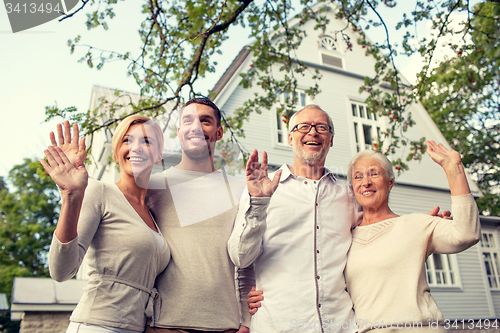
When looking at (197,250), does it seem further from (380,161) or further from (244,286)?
(380,161)

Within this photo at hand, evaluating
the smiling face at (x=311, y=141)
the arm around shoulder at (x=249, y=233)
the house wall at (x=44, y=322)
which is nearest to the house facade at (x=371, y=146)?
the house wall at (x=44, y=322)

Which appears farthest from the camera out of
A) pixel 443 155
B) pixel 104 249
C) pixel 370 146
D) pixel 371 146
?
pixel 370 146

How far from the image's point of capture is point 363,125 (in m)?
12.6

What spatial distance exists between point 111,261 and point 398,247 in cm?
163

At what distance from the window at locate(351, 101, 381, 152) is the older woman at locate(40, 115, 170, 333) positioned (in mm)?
10961

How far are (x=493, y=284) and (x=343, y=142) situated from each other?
8.16m

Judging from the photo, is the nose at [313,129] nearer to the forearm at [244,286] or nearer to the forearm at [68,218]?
the forearm at [244,286]

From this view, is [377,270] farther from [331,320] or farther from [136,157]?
[136,157]

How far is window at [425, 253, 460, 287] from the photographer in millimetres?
11711

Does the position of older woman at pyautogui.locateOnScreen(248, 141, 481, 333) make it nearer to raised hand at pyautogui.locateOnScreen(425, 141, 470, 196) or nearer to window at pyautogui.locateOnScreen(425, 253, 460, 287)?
raised hand at pyautogui.locateOnScreen(425, 141, 470, 196)

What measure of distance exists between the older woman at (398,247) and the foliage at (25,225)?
72.9 feet

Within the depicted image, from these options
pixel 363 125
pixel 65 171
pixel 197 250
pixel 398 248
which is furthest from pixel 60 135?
pixel 363 125

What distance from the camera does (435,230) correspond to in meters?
2.22

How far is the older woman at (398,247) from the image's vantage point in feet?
6.66
